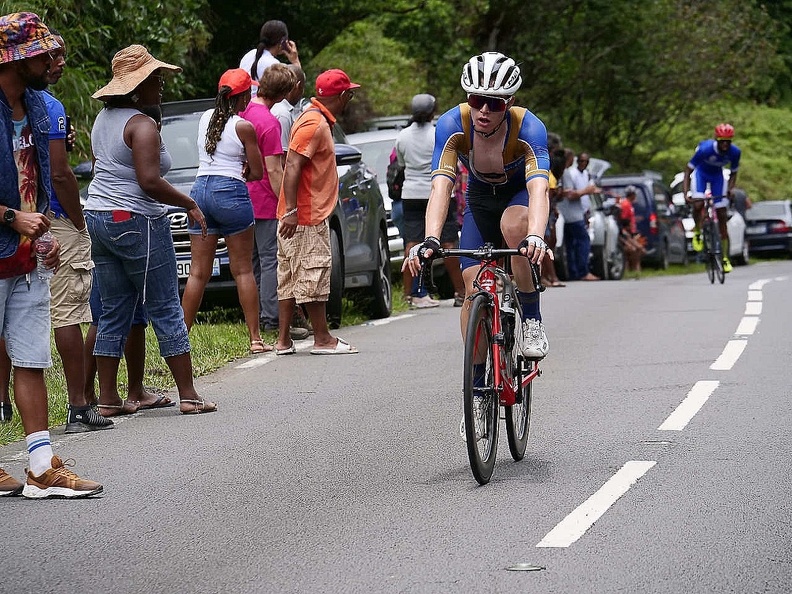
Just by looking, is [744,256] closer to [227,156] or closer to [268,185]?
[268,185]

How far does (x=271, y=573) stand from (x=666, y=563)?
1.38m

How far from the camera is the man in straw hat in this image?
258 inches

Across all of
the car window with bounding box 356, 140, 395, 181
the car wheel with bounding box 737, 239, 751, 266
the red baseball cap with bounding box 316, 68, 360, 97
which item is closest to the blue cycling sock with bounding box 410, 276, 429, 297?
the car window with bounding box 356, 140, 395, 181

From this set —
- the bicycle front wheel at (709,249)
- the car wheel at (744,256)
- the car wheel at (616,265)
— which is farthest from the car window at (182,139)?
the car wheel at (744,256)

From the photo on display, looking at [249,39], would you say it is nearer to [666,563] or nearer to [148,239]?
[148,239]

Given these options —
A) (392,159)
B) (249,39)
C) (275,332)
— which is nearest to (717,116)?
(249,39)

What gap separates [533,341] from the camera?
7.37m

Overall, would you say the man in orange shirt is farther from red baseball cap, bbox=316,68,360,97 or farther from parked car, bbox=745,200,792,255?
parked car, bbox=745,200,792,255

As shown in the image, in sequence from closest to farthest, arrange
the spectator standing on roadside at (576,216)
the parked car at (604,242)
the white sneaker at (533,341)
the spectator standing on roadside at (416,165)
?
the white sneaker at (533,341) < the spectator standing on roadside at (416,165) < the spectator standing on roadside at (576,216) < the parked car at (604,242)

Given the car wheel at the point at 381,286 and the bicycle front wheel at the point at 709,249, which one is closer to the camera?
the car wheel at the point at 381,286

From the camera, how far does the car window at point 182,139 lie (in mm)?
13750

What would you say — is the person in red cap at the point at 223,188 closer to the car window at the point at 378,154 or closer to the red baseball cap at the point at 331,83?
the red baseball cap at the point at 331,83

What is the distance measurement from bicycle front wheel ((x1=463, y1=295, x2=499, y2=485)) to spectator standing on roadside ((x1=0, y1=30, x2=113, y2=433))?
239 cm

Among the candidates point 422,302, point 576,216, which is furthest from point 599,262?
point 422,302
